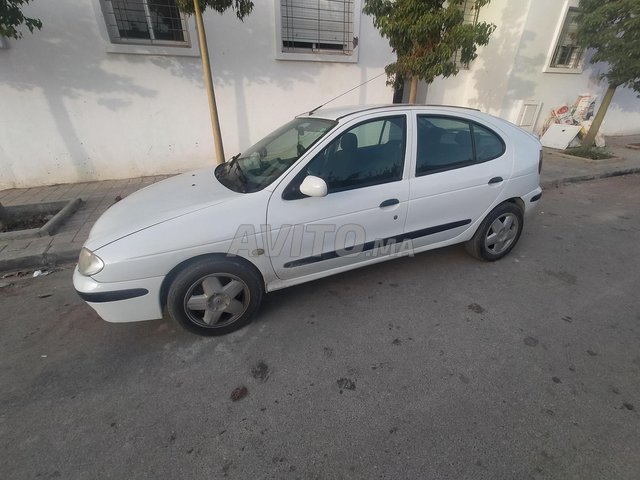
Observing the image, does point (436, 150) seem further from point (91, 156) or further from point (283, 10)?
point (91, 156)

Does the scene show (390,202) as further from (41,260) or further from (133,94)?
(133,94)

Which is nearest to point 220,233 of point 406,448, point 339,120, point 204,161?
point 339,120

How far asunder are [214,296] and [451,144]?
94.9 inches

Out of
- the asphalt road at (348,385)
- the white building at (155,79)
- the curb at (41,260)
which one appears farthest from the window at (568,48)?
the curb at (41,260)

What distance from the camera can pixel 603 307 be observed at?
269cm

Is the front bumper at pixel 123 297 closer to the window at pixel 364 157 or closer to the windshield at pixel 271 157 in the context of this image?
the windshield at pixel 271 157

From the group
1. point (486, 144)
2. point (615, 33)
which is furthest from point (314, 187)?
point (615, 33)

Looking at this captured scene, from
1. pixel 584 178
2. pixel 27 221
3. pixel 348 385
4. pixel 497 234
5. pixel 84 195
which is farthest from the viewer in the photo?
pixel 584 178

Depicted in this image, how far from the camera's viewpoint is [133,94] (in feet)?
18.6

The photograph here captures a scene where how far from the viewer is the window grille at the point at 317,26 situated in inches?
242

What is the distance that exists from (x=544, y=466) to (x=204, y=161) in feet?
22.2

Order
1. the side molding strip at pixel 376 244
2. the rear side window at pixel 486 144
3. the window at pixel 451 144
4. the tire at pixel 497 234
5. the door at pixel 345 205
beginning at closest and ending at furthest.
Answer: the door at pixel 345 205 → the side molding strip at pixel 376 244 → the window at pixel 451 144 → the rear side window at pixel 486 144 → the tire at pixel 497 234

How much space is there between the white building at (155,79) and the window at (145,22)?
0.05 feet

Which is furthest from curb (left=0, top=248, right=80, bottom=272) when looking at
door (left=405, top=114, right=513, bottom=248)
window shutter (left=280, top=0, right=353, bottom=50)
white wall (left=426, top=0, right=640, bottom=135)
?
white wall (left=426, top=0, right=640, bottom=135)
